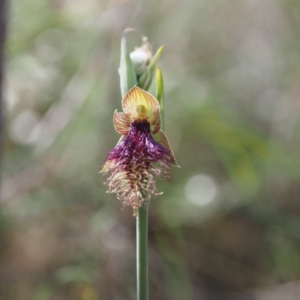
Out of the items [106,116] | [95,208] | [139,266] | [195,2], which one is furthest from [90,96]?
[139,266]

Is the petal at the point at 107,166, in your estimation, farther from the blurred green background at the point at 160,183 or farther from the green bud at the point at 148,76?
the blurred green background at the point at 160,183

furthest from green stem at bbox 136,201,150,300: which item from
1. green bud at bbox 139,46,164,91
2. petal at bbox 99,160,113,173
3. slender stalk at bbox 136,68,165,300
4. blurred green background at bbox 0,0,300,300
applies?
blurred green background at bbox 0,0,300,300

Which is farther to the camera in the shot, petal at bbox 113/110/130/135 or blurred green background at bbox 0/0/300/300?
blurred green background at bbox 0/0/300/300

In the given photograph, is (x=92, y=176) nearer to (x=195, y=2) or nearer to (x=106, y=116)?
(x=106, y=116)

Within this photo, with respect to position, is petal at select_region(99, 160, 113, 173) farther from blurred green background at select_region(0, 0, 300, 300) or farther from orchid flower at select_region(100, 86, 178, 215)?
blurred green background at select_region(0, 0, 300, 300)

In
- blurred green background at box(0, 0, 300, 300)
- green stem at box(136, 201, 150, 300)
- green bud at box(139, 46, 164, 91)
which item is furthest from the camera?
blurred green background at box(0, 0, 300, 300)

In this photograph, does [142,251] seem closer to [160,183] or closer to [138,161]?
[138,161]

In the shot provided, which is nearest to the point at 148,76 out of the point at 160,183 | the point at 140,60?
the point at 140,60
